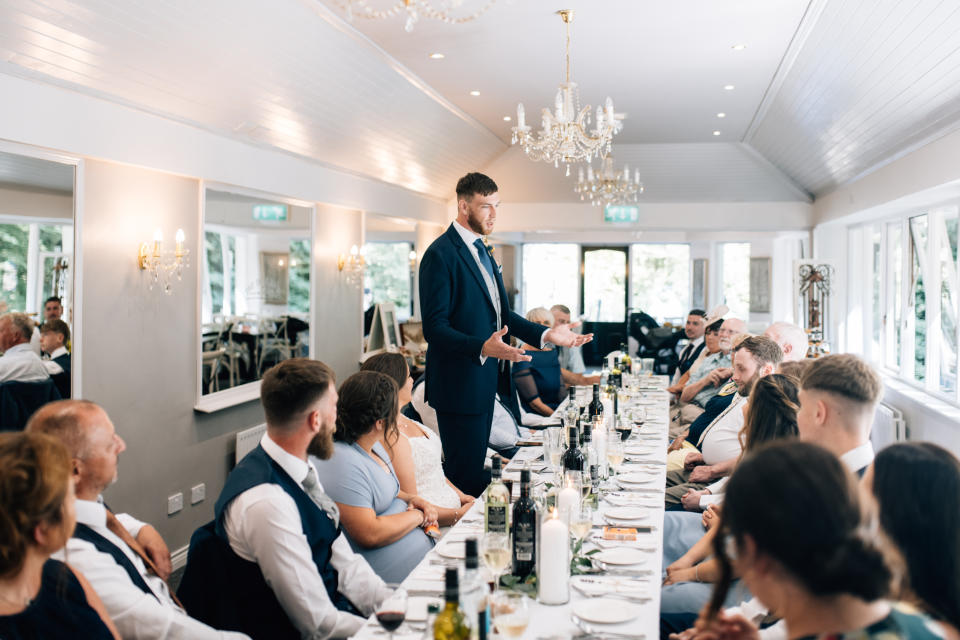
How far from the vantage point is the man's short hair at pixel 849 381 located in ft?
7.56

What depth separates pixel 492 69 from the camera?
6.39 meters

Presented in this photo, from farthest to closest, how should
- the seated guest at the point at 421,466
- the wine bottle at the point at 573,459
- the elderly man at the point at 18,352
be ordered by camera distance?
1. the elderly man at the point at 18,352
2. the seated guest at the point at 421,466
3. the wine bottle at the point at 573,459

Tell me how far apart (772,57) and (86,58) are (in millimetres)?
4847

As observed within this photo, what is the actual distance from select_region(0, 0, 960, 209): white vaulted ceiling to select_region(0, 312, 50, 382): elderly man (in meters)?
1.14

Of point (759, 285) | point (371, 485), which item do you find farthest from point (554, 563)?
point (759, 285)

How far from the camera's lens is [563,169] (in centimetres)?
1016

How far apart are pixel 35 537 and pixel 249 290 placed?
15.5 ft

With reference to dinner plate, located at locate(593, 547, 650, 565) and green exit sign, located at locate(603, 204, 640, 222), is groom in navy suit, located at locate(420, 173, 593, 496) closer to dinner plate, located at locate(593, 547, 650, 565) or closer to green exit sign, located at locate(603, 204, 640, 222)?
dinner plate, located at locate(593, 547, 650, 565)

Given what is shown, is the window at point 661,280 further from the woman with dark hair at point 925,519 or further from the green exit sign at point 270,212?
the woman with dark hair at point 925,519

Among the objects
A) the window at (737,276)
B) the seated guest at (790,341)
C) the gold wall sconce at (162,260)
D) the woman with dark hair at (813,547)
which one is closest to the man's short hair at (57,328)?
the gold wall sconce at (162,260)

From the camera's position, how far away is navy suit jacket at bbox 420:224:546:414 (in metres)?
3.31

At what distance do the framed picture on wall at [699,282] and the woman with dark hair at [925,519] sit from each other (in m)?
15.4

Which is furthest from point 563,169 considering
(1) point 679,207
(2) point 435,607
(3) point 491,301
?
(2) point 435,607

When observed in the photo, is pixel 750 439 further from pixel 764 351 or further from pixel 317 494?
pixel 317 494
